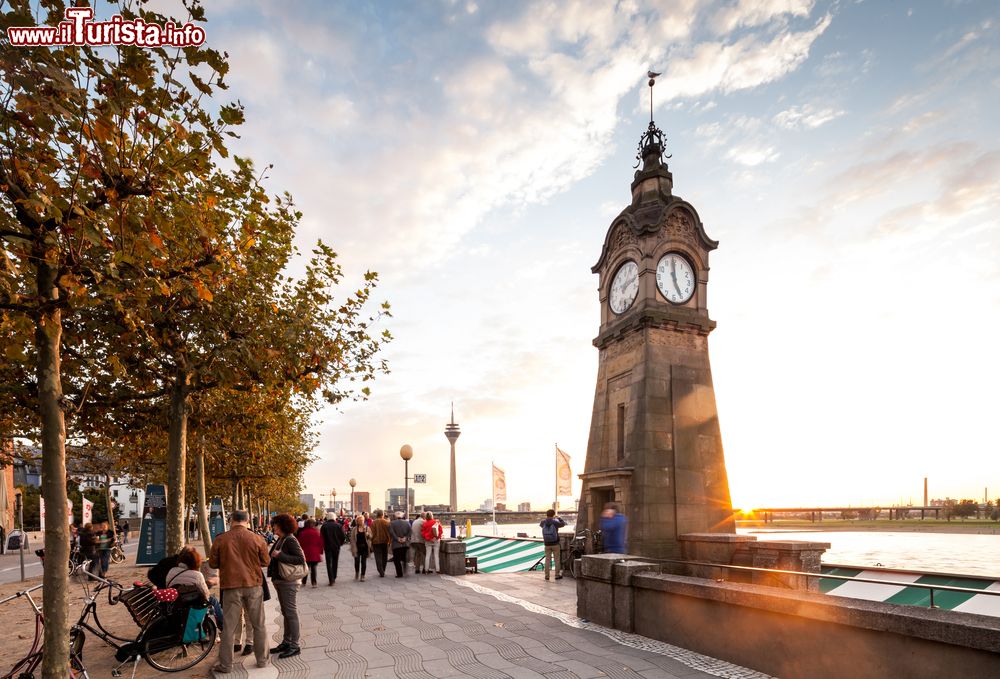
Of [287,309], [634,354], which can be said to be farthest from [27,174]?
[634,354]

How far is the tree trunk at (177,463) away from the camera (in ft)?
42.8

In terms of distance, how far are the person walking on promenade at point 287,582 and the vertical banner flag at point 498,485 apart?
28795mm

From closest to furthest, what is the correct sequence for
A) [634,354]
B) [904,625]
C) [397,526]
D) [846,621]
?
[904,625], [846,621], [634,354], [397,526]

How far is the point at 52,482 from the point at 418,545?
13.6m

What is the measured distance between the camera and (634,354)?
15.3 metres

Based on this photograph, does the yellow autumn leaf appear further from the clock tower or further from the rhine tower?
the rhine tower

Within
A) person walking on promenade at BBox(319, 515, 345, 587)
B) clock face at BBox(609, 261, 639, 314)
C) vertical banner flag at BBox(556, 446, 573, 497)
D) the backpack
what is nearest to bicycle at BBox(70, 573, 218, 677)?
person walking on promenade at BBox(319, 515, 345, 587)

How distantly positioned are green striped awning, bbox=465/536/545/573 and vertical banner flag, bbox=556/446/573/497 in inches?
100

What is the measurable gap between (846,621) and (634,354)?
968 centimetres

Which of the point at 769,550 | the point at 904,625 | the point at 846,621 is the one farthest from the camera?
the point at 769,550

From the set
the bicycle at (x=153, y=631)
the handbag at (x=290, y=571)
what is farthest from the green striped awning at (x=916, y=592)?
the bicycle at (x=153, y=631)

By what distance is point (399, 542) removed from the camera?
1758cm

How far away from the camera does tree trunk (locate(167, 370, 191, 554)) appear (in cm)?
1305

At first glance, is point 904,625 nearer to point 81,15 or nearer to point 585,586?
point 585,586
